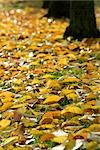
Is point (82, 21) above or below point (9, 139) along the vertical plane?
above

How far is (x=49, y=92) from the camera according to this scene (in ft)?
17.0

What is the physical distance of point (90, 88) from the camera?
521cm

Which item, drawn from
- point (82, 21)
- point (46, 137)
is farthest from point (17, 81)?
point (82, 21)

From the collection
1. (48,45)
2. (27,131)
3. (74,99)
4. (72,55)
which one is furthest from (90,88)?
(48,45)

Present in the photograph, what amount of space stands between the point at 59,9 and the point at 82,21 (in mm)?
3919

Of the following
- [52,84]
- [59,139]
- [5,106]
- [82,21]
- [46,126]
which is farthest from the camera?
Result: [82,21]

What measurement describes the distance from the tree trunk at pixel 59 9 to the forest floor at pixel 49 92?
3.35m

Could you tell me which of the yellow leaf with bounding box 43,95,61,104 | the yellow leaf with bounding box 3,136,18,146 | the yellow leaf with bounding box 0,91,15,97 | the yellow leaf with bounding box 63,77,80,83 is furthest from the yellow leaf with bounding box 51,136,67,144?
the yellow leaf with bounding box 63,77,80,83

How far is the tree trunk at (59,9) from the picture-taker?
40.6 feet

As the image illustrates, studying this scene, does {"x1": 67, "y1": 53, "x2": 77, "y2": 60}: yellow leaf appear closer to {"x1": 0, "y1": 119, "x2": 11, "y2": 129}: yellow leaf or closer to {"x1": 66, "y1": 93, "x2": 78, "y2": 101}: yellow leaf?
{"x1": 66, "y1": 93, "x2": 78, "y2": 101}: yellow leaf

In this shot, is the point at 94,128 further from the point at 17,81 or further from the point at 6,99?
the point at 17,81

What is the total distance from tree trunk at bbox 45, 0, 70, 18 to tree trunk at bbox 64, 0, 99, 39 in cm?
346

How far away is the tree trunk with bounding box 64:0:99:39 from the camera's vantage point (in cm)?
864

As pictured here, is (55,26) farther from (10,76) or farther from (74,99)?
(74,99)
